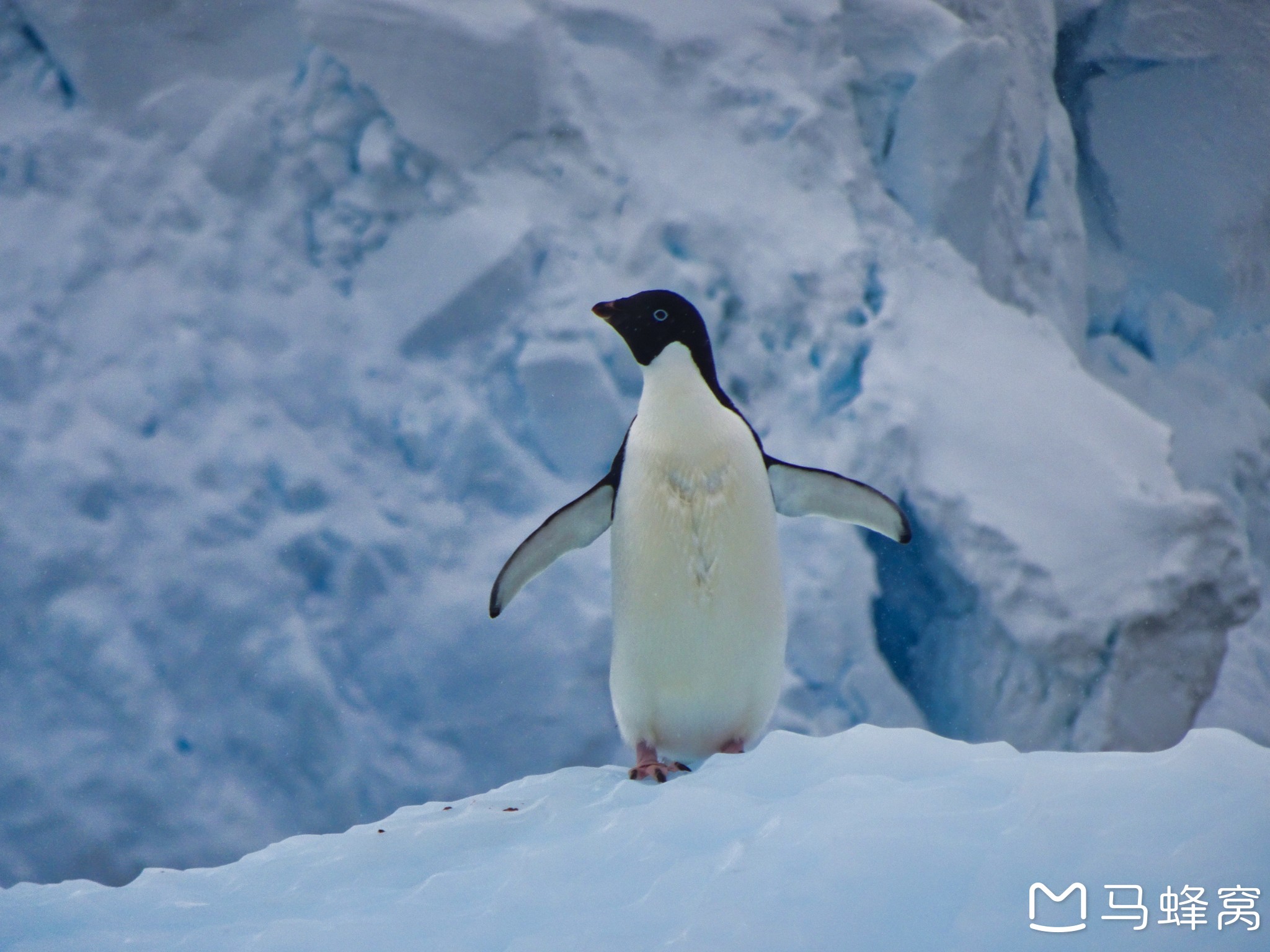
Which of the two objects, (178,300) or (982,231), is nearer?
(178,300)

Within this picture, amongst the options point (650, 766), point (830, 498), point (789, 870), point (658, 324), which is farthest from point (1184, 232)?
point (789, 870)

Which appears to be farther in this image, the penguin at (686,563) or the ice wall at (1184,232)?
the ice wall at (1184,232)

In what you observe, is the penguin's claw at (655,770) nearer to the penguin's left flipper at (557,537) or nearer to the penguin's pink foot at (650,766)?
the penguin's pink foot at (650,766)

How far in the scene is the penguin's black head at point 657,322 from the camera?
1696 mm

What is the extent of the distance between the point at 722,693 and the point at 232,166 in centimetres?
187

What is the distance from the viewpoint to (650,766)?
150cm

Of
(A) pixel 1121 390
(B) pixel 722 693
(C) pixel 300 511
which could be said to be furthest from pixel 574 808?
(A) pixel 1121 390

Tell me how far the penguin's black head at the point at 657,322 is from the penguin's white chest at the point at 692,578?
0.02 meters

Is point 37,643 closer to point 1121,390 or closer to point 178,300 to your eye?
point 178,300

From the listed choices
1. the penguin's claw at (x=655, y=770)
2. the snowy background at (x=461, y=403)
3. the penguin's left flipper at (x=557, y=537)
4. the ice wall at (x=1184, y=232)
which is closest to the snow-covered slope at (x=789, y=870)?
the penguin's claw at (x=655, y=770)

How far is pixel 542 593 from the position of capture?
8.25ft

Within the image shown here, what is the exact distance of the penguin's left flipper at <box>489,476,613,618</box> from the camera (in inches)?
72.4

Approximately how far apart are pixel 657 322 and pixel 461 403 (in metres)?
1.02

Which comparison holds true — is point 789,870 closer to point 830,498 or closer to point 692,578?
point 692,578
